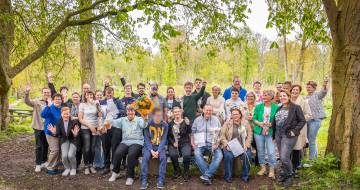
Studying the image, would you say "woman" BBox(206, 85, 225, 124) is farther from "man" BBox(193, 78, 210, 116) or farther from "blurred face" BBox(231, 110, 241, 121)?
"blurred face" BBox(231, 110, 241, 121)

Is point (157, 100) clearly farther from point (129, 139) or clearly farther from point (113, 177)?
point (113, 177)

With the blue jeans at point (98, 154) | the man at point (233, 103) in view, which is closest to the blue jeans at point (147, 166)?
the blue jeans at point (98, 154)

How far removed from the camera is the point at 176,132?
7.05 m

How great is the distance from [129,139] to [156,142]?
0.63 m

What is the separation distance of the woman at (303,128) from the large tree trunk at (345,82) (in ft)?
1.89

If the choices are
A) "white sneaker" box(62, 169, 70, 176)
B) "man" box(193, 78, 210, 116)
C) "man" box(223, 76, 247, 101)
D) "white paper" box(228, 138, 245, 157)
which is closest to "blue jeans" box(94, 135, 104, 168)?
"white sneaker" box(62, 169, 70, 176)

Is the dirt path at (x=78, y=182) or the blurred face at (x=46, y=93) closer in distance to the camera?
the dirt path at (x=78, y=182)

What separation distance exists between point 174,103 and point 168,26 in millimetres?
2465

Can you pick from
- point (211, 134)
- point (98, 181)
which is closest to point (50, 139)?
point (98, 181)

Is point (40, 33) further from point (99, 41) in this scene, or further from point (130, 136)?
point (130, 136)

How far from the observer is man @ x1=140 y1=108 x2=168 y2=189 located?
6.57 meters

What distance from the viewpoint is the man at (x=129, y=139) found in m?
6.74

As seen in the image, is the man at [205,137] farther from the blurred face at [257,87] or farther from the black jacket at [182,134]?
the blurred face at [257,87]

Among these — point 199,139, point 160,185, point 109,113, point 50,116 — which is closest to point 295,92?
point 199,139
